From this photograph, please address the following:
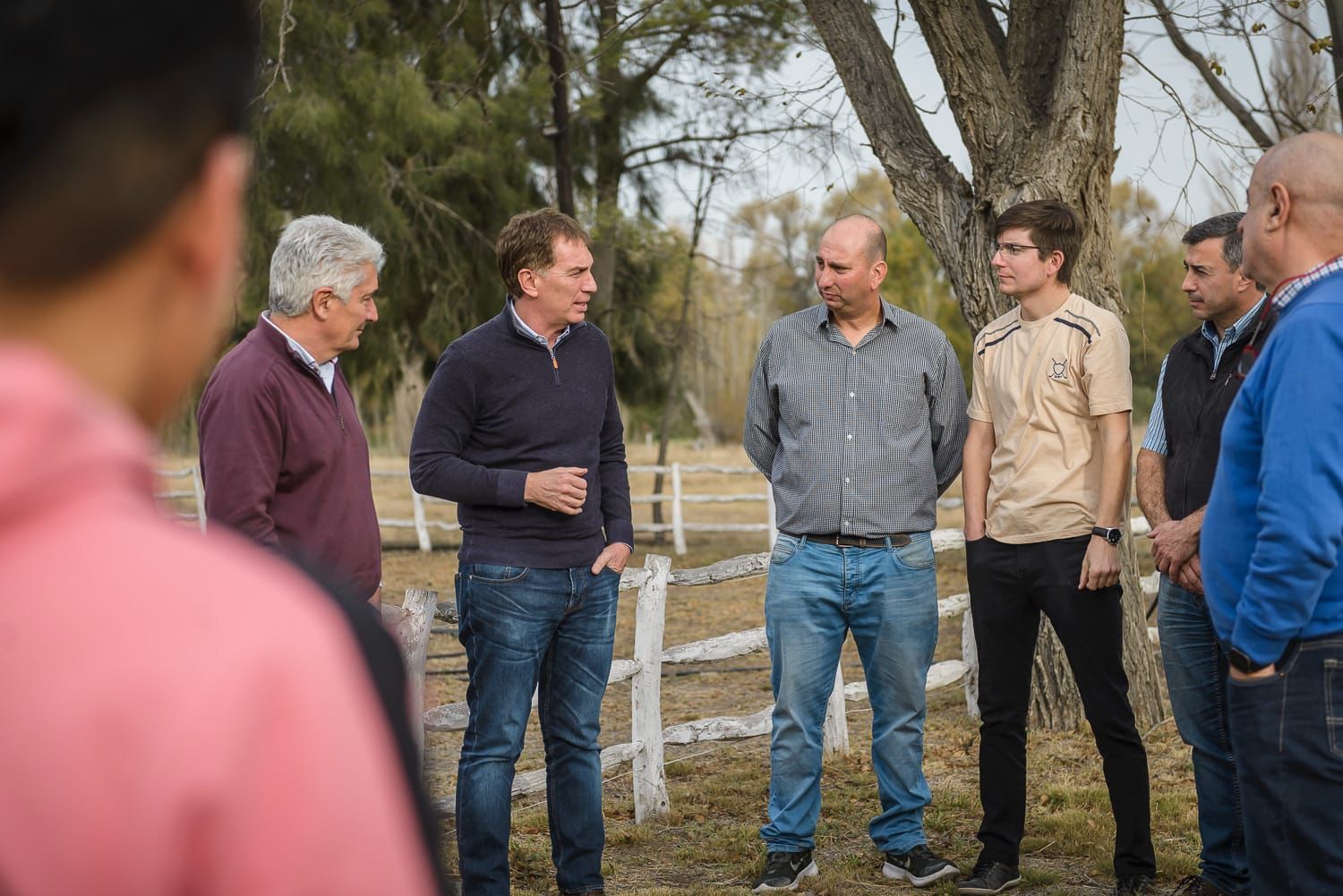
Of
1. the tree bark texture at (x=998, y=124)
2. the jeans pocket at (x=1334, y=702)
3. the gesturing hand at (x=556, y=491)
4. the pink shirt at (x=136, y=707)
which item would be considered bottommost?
the jeans pocket at (x=1334, y=702)

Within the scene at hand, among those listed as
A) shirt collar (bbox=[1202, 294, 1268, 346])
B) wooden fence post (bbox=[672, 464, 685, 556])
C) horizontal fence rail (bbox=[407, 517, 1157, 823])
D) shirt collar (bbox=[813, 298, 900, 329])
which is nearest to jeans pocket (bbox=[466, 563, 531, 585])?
horizontal fence rail (bbox=[407, 517, 1157, 823])

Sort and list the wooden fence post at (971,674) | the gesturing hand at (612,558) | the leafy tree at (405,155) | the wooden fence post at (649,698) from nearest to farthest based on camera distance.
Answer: the gesturing hand at (612,558)
the wooden fence post at (649,698)
the wooden fence post at (971,674)
the leafy tree at (405,155)

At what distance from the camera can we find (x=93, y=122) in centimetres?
57

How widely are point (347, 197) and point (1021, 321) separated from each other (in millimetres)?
8863

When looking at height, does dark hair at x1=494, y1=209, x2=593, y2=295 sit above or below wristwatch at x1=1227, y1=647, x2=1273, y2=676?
above

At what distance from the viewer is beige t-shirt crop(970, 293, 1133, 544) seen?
4.14 m

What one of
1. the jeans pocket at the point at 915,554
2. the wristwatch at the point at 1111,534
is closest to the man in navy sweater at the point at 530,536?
the jeans pocket at the point at 915,554

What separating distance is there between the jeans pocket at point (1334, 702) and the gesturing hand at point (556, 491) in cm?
216

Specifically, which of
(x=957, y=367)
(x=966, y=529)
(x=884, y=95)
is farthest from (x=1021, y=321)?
(x=884, y=95)

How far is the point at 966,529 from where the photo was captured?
435cm

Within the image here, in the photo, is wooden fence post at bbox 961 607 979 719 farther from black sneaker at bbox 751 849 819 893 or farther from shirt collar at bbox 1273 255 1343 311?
shirt collar at bbox 1273 255 1343 311

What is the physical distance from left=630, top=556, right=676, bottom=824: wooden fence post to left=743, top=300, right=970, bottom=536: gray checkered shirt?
0.93 m

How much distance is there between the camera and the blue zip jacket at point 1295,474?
7.86 ft

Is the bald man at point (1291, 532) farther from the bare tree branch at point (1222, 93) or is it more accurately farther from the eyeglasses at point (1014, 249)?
the bare tree branch at point (1222, 93)
